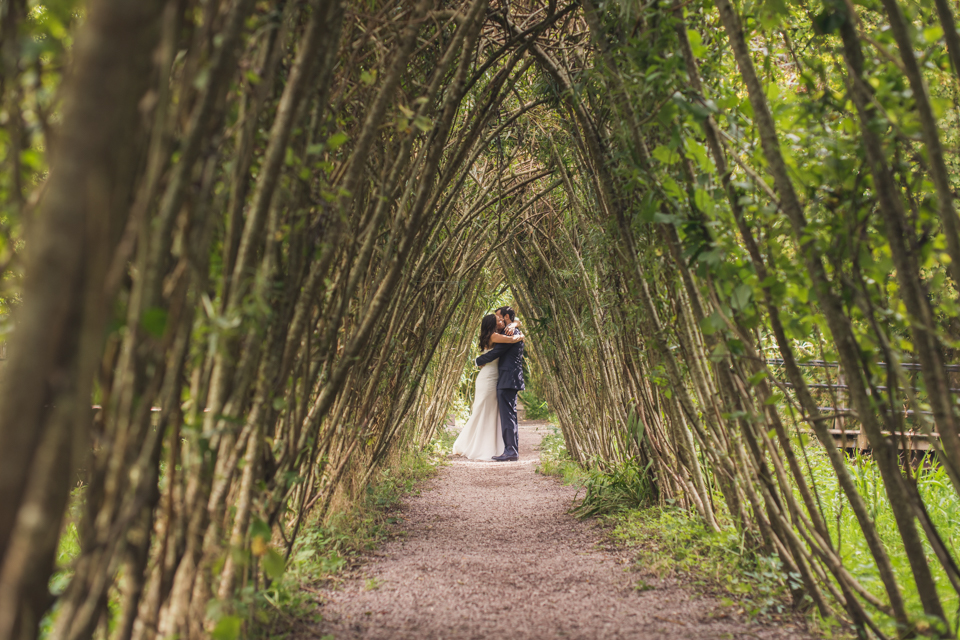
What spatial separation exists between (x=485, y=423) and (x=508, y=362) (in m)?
0.86

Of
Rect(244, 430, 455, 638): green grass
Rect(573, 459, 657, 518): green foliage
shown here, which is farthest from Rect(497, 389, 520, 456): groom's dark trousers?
Rect(573, 459, 657, 518): green foliage

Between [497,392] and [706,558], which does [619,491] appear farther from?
[497,392]

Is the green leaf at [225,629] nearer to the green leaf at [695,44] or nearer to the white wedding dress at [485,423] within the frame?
the green leaf at [695,44]

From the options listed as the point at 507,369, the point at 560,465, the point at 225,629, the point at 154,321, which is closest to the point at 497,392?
the point at 507,369

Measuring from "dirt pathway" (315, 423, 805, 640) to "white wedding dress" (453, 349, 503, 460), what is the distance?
9.44 feet

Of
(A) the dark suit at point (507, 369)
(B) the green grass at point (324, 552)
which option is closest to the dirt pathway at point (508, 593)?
(B) the green grass at point (324, 552)

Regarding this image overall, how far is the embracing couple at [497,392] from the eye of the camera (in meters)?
6.11

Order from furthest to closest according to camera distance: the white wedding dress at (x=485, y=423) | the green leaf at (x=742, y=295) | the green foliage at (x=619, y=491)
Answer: the white wedding dress at (x=485, y=423) < the green foliage at (x=619, y=491) < the green leaf at (x=742, y=295)

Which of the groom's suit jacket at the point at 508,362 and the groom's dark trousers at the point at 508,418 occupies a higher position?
the groom's suit jacket at the point at 508,362

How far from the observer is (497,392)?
6.27m

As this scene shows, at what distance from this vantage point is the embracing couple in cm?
611

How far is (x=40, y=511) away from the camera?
0.62 metres

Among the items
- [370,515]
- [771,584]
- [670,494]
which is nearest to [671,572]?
[771,584]

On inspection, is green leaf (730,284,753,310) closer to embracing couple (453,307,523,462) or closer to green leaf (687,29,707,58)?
green leaf (687,29,707,58)
